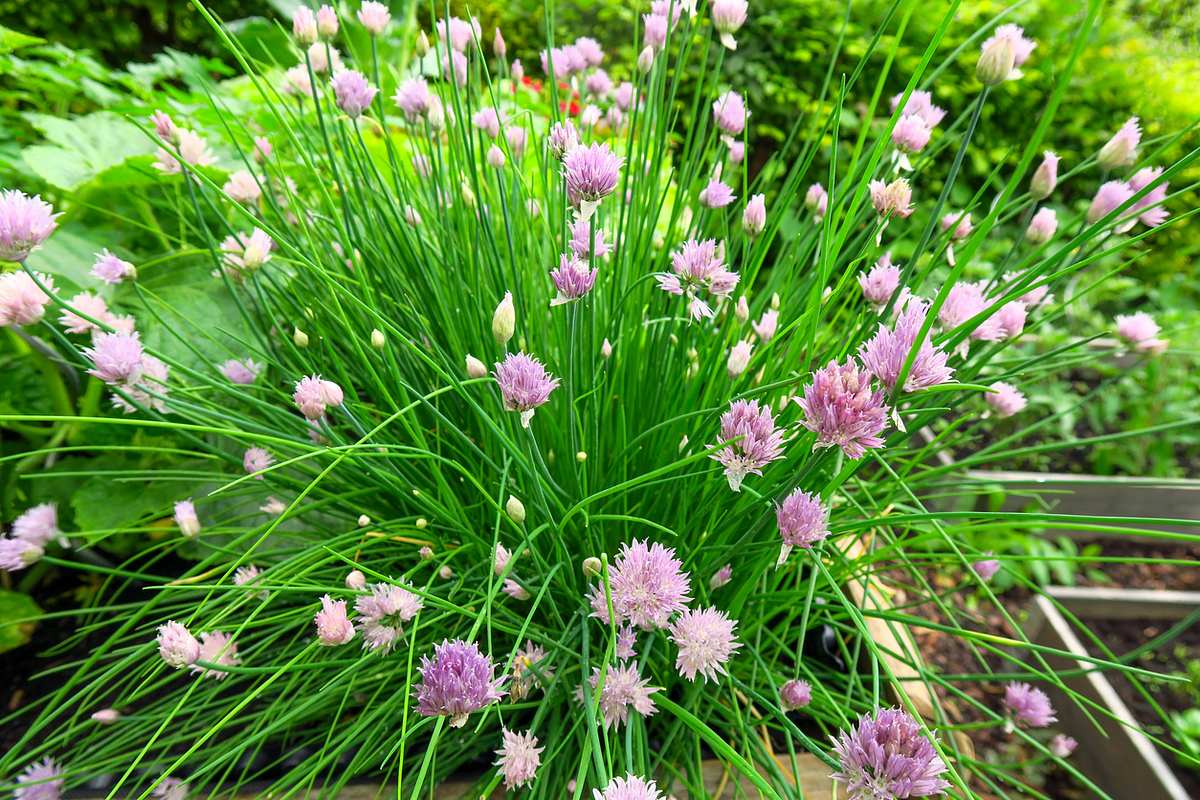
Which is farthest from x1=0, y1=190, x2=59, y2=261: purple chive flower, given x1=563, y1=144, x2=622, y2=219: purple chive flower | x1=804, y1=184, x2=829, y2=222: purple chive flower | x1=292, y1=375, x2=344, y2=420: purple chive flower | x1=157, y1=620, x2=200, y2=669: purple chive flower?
x1=804, y1=184, x2=829, y2=222: purple chive flower

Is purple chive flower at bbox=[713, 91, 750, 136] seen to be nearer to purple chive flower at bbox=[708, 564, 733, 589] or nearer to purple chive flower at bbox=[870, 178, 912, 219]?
purple chive flower at bbox=[870, 178, 912, 219]

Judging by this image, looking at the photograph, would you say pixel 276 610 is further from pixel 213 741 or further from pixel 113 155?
pixel 113 155

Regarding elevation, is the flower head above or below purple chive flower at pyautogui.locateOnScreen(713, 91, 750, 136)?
below

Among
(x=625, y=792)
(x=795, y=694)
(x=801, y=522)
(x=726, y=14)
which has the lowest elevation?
(x=795, y=694)

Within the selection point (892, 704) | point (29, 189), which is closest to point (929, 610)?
point (892, 704)

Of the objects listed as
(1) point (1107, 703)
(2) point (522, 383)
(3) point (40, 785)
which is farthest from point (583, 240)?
(1) point (1107, 703)

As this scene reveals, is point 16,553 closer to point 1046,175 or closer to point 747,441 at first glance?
point 747,441

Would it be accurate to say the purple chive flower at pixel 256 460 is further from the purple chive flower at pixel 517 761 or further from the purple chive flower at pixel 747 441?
the purple chive flower at pixel 747 441
